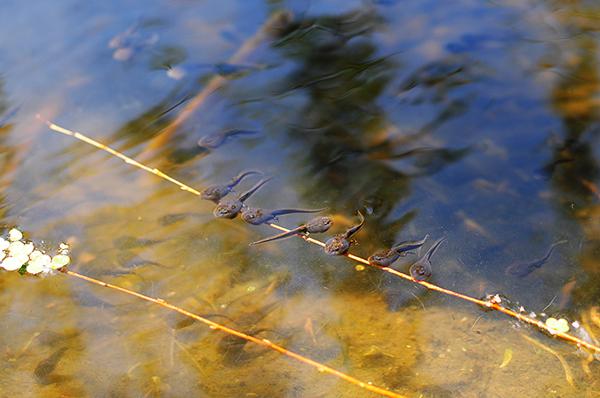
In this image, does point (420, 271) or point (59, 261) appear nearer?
point (420, 271)

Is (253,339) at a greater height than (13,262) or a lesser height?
lesser

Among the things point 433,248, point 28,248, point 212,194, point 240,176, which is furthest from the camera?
point 240,176

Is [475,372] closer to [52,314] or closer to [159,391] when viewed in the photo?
[159,391]

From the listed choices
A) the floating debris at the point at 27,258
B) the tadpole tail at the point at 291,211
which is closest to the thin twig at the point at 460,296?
the tadpole tail at the point at 291,211

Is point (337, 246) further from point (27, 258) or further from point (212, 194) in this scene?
point (27, 258)

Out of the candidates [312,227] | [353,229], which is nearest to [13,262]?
[312,227]

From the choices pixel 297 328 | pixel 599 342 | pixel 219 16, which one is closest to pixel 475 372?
pixel 599 342
